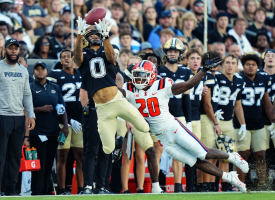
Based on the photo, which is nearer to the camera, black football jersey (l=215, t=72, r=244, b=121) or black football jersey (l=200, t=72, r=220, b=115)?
black football jersey (l=200, t=72, r=220, b=115)

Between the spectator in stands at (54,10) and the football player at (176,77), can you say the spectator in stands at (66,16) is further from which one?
the football player at (176,77)

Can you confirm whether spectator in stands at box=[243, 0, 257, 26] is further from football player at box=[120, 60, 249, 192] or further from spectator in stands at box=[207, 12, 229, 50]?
football player at box=[120, 60, 249, 192]

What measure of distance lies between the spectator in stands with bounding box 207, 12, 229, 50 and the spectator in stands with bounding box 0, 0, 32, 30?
4.30 meters

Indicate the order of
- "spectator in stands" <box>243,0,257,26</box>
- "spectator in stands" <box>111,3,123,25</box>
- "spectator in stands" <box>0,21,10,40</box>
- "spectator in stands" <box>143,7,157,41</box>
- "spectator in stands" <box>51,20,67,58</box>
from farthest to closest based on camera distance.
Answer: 1. "spectator in stands" <box>243,0,257,26</box>
2. "spectator in stands" <box>143,7,157,41</box>
3. "spectator in stands" <box>111,3,123,25</box>
4. "spectator in stands" <box>51,20,67,58</box>
5. "spectator in stands" <box>0,21,10,40</box>

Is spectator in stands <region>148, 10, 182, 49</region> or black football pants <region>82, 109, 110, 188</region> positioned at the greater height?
spectator in stands <region>148, 10, 182, 49</region>

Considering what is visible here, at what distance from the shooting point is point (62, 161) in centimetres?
804

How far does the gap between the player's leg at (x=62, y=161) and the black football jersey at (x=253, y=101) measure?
9.86 feet

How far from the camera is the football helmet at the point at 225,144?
8.20 m

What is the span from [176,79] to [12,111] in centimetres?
260

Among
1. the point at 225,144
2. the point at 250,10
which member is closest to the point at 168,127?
the point at 225,144

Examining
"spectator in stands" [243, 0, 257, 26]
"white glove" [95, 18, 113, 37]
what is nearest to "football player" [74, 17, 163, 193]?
"white glove" [95, 18, 113, 37]

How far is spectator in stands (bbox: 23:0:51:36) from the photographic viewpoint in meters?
11.5

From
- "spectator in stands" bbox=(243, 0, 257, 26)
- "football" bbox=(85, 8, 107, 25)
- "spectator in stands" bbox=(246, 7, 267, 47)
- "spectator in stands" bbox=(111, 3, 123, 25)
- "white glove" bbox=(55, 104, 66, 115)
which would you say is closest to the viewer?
"football" bbox=(85, 8, 107, 25)

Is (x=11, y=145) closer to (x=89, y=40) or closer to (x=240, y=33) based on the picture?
(x=89, y=40)
